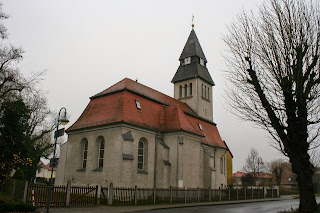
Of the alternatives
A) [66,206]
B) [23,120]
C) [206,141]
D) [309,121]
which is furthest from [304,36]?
[23,120]

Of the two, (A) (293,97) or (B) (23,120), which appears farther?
(B) (23,120)

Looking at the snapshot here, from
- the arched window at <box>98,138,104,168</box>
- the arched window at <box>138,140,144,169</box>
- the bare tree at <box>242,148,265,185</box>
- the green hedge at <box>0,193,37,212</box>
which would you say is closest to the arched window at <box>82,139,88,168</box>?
the arched window at <box>98,138,104,168</box>

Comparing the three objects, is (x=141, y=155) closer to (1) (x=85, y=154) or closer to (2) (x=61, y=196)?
(1) (x=85, y=154)

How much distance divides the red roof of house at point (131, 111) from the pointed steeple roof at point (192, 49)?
10.6 m

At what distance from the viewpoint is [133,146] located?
78.8 feet

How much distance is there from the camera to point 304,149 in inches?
482

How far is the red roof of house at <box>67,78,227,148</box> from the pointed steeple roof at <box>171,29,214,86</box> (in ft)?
26.9

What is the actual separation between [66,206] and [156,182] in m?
10.4

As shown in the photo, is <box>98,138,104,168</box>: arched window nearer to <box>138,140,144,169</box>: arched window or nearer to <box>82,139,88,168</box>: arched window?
<box>82,139,88,168</box>: arched window

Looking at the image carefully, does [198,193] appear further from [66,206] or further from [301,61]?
[301,61]

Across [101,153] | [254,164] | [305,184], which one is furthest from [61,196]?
[254,164]

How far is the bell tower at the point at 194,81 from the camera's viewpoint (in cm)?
3653

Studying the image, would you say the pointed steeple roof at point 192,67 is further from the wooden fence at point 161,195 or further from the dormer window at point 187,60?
the wooden fence at point 161,195

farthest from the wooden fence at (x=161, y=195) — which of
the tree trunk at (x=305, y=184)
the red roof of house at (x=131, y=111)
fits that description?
the tree trunk at (x=305, y=184)
